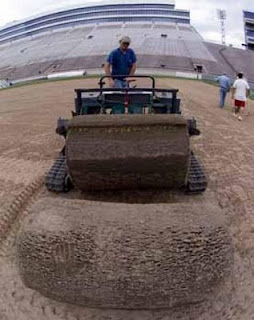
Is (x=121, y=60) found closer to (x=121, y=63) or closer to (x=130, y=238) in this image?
(x=121, y=63)

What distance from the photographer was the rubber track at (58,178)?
618cm

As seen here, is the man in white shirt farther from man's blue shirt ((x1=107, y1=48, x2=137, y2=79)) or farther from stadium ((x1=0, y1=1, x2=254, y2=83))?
stadium ((x1=0, y1=1, x2=254, y2=83))

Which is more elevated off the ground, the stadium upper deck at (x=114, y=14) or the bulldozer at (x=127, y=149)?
the stadium upper deck at (x=114, y=14)

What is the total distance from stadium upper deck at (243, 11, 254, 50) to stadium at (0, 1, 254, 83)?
547 inches

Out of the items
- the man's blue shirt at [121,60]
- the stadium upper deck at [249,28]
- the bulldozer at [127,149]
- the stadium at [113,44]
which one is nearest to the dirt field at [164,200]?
the bulldozer at [127,149]

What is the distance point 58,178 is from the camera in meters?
6.30

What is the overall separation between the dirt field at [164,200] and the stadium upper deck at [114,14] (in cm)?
6121

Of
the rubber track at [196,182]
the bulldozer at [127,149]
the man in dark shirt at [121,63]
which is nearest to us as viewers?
the bulldozer at [127,149]

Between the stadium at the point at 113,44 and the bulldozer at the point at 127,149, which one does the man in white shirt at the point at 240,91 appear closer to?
the bulldozer at the point at 127,149

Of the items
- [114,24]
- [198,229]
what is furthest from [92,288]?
[114,24]

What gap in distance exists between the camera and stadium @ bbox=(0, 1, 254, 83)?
43312 millimetres

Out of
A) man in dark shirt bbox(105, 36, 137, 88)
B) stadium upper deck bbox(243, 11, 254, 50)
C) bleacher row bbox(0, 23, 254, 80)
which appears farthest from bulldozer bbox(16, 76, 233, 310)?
stadium upper deck bbox(243, 11, 254, 50)

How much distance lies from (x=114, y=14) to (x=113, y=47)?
85.4ft

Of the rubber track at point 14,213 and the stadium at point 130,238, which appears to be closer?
the stadium at point 130,238
